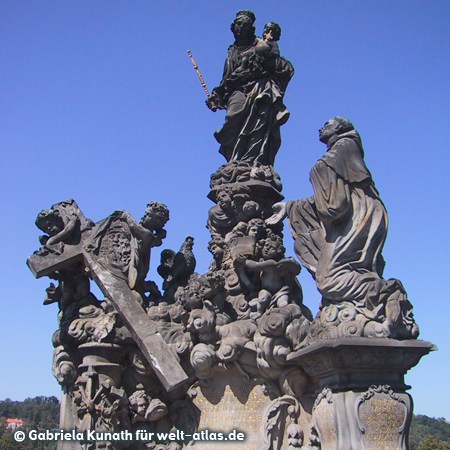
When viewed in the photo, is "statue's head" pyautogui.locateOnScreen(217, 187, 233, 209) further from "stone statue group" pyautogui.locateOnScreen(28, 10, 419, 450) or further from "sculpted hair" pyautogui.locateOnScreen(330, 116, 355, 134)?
"sculpted hair" pyautogui.locateOnScreen(330, 116, 355, 134)

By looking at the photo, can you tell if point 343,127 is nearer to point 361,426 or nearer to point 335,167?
point 335,167

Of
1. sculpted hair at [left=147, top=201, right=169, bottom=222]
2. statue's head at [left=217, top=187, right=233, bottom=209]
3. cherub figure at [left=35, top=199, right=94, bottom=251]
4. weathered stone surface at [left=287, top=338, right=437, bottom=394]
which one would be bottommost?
weathered stone surface at [left=287, top=338, right=437, bottom=394]

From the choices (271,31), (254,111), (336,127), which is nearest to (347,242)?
(336,127)

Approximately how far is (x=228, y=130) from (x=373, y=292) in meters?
4.51

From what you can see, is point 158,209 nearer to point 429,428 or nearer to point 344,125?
point 344,125

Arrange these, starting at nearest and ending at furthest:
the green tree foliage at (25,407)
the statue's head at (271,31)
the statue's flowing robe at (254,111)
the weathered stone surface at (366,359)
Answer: the weathered stone surface at (366,359) → the statue's flowing robe at (254,111) → the statue's head at (271,31) → the green tree foliage at (25,407)

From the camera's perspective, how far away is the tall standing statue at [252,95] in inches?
396

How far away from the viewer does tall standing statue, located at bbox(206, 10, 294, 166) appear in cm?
1005

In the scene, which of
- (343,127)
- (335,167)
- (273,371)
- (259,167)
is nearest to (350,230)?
(335,167)

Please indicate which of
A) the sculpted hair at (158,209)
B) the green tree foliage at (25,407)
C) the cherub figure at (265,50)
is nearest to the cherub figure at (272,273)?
the sculpted hair at (158,209)

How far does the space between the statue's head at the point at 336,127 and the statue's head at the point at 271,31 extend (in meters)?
3.34

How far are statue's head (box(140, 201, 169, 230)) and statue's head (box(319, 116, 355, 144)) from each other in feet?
9.00

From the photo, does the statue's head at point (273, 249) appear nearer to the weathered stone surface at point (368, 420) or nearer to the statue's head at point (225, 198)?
the statue's head at point (225, 198)

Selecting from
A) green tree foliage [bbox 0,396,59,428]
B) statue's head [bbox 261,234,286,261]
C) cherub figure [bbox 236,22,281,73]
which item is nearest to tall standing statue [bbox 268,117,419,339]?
statue's head [bbox 261,234,286,261]
